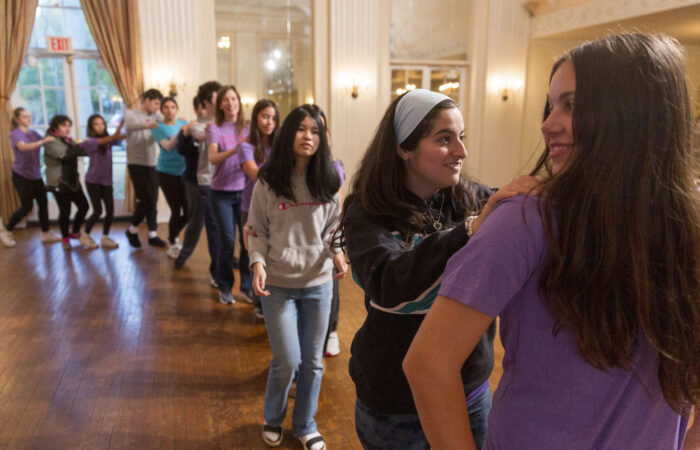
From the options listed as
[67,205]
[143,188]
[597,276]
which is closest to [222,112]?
[143,188]

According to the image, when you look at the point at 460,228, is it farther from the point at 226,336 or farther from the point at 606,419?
the point at 226,336

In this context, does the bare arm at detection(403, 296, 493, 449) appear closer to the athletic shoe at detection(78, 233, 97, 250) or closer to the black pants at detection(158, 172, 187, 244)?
the black pants at detection(158, 172, 187, 244)

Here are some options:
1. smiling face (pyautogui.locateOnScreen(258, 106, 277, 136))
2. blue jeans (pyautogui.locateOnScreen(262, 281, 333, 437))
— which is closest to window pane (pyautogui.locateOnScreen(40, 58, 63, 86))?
smiling face (pyautogui.locateOnScreen(258, 106, 277, 136))

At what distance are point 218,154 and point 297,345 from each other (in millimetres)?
2155

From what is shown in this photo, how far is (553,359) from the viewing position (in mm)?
764

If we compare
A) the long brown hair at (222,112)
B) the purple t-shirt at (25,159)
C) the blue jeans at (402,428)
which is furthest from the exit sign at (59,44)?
the blue jeans at (402,428)

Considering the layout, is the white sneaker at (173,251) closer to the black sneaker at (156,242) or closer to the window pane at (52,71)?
the black sneaker at (156,242)

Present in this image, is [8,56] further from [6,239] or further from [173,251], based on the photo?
[173,251]

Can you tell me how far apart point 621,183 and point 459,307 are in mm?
283

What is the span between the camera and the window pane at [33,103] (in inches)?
299

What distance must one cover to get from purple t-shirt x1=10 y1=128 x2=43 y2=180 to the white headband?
6349 millimetres

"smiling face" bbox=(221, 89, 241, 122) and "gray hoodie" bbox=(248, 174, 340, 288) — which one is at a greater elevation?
"smiling face" bbox=(221, 89, 241, 122)

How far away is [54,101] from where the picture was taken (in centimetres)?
778

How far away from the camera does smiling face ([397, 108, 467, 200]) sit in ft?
4.20
